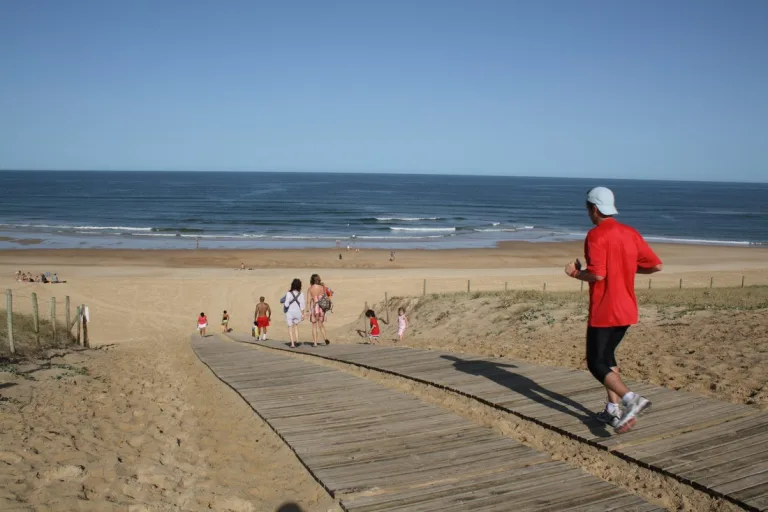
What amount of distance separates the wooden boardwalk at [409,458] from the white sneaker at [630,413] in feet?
2.47

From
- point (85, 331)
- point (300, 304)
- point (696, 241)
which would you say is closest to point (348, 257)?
point (85, 331)

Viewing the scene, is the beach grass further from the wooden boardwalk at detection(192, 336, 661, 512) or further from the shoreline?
the shoreline

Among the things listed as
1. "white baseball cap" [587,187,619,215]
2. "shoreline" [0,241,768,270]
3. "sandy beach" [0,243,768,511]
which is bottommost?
"shoreline" [0,241,768,270]

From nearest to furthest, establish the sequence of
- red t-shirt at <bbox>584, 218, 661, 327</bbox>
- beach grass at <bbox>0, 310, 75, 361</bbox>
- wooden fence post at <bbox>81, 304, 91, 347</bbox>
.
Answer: red t-shirt at <bbox>584, 218, 661, 327</bbox>
beach grass at <bbox>0, 310, 75, 361</bbox>
wooden fence post at <bbox>81, 304, 91, 347</bbox>

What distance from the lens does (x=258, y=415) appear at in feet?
21.2

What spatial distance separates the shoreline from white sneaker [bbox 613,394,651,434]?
3337 centimetres

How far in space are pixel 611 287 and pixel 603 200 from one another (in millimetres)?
718

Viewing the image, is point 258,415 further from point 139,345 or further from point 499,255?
point 499,255

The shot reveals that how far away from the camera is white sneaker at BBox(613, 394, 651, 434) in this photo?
5055mm

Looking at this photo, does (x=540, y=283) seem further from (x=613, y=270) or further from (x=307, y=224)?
(x=307, y=224)

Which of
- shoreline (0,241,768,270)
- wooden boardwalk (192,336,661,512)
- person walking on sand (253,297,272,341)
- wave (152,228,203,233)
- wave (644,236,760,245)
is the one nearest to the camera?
wooden boardwalk (192,336,661,512)

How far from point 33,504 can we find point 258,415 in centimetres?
244

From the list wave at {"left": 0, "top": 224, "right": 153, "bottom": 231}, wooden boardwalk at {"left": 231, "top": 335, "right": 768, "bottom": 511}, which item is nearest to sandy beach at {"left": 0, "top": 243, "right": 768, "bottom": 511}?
wooden boardwalk at {"left": 231, "top": 335, "right": 768, "bottom": 511}

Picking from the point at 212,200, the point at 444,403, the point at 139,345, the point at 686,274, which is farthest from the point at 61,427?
the point at 212,200
